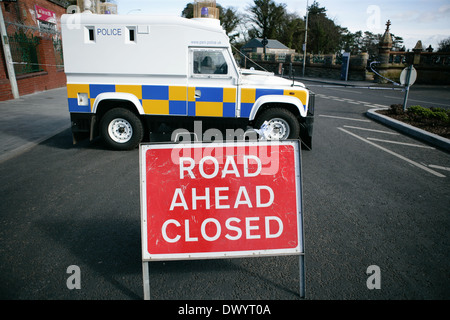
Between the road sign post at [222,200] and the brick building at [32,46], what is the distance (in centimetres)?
1290

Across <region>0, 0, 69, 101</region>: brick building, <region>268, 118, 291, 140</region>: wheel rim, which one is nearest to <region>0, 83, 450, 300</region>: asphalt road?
<region>268, 118, 291, 140</region>: wheel rim

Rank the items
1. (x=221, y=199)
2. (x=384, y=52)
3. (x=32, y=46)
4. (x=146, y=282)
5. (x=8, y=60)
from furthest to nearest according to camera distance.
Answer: (x=384, y=52)
(x=32, y=46)
(x=8, y=60)
(x=221, y=199)
(x=146, y=282)

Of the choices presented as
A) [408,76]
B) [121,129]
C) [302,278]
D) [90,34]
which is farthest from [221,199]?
[408,76]

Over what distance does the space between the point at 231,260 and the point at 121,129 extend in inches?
171

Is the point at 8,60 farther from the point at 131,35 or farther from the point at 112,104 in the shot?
the point at 131,35

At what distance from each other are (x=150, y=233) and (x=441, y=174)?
5228 millimetres

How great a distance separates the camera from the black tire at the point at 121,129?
6375 mm

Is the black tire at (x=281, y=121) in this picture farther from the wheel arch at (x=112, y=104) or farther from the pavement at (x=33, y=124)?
the pavement at (x=33, y=124)

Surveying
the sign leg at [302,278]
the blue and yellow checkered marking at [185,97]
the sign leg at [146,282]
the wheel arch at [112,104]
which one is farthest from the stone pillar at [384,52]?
the sign leg at [146,282]

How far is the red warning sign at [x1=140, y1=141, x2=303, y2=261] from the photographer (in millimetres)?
2611

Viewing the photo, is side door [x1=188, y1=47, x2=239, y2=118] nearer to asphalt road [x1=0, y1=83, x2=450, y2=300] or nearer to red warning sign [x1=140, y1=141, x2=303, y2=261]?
asphalt road [x1=0, y1=83, x2=450, y2=300]

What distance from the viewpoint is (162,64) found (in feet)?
19.8

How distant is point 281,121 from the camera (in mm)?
6434

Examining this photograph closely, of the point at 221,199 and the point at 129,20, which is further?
the point at 129,20
